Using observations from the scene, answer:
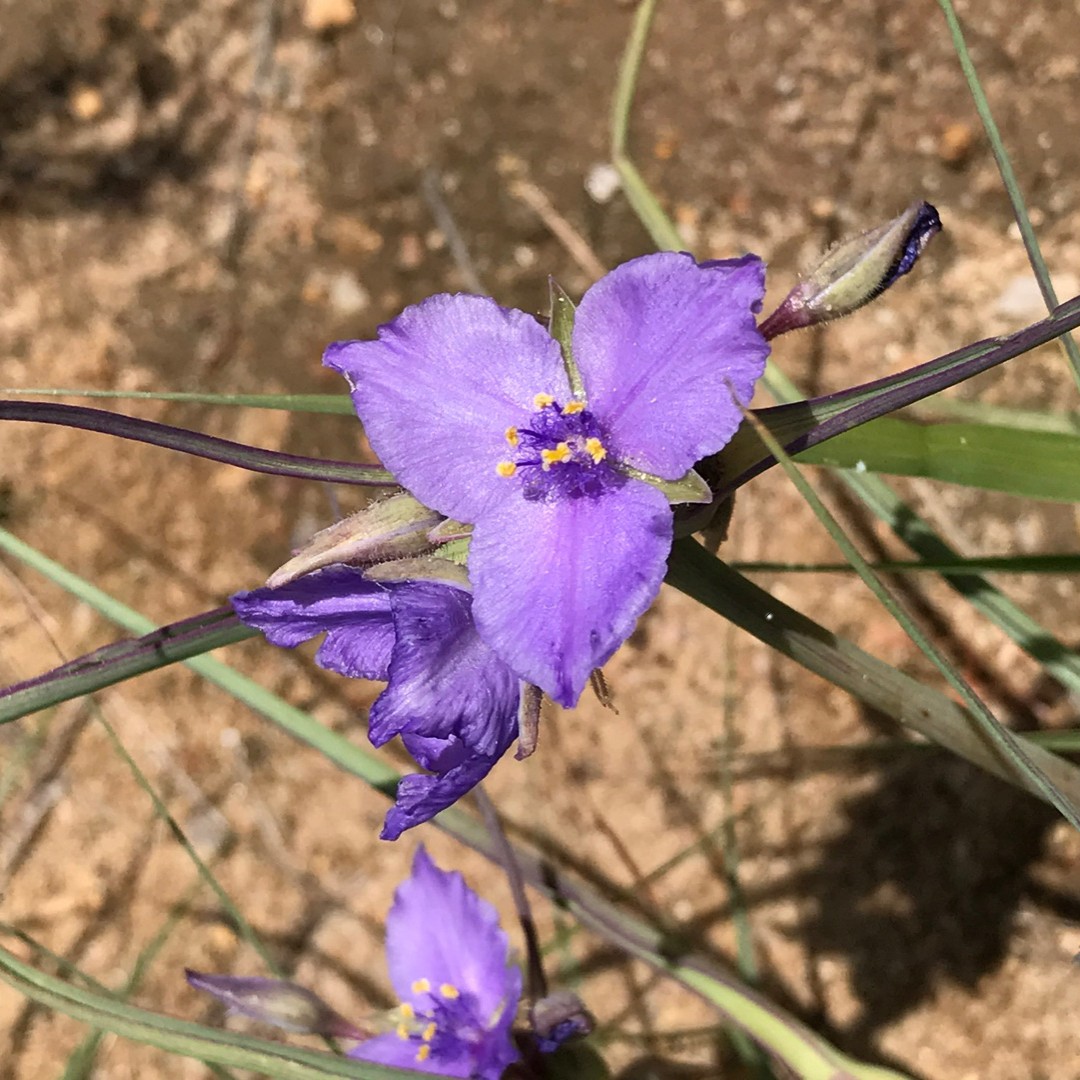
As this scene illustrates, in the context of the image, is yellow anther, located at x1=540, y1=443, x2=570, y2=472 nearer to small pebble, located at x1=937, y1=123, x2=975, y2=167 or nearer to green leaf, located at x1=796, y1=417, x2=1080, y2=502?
green leaf, located at x1=796, y1=417, x2=1080, y2=502

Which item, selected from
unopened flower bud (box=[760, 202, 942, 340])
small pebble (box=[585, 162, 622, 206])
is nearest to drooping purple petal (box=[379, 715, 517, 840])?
unopened flower bud (box=[760, 202, 942, 340])

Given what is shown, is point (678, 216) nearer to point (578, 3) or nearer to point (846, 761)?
point (578, 3)

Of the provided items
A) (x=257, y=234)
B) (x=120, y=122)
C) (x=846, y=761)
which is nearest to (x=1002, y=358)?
(x=846, y=761)

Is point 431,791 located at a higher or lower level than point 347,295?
lower

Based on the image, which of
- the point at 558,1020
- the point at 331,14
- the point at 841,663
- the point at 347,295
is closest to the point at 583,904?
the point at 558,1020

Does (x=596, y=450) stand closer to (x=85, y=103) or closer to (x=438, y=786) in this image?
(x=438, y=786)

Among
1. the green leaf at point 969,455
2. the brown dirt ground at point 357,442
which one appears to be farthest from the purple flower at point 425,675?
the brown dirt ground at point 357,442
